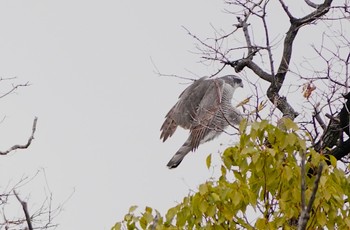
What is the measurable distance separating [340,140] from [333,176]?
191 cm

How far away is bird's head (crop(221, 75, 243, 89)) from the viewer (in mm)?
9203

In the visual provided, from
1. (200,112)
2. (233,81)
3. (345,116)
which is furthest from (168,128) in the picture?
(345,116)

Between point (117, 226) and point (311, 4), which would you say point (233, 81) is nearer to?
point (311, 4)

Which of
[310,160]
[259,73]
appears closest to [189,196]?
[310,160]

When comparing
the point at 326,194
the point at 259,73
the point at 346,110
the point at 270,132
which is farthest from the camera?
the point at 259,73

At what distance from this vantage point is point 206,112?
866 cm

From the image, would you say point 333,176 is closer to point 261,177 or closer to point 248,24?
point 261,177

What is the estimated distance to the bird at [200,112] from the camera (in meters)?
8.38

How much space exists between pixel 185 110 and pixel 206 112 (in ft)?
1.17

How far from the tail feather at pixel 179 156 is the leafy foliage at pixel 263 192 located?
4534 mm

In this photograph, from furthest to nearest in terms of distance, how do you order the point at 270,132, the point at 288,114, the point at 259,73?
the point at 259,73 < the point at 288,114 < the point at 270,132

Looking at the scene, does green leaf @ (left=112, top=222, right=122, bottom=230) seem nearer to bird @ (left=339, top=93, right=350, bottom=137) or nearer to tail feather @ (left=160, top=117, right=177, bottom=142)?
bird @ (left=339, top=93, right=350, bottom=137)

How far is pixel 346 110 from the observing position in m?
5.68

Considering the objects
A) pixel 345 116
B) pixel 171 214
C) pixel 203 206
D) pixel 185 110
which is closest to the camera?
pixel 203 206
